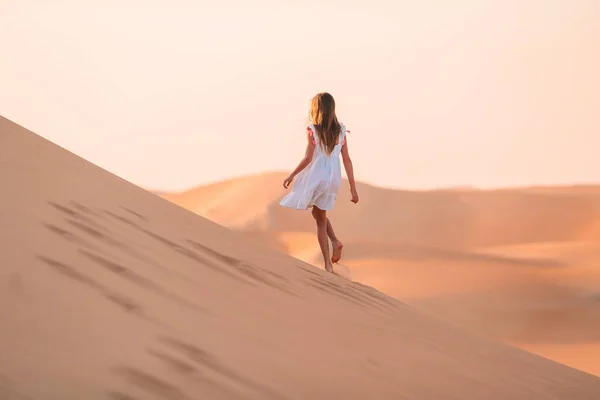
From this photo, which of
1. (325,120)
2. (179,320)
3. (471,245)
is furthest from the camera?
(471,245)

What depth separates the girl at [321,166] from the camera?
5848 millimetres

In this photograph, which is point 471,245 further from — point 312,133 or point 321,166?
point 312,133

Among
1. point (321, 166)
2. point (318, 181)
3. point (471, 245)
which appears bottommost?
point (318, 181)

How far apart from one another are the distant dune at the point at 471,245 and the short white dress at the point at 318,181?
292cm

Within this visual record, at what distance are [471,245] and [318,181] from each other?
14.6 m

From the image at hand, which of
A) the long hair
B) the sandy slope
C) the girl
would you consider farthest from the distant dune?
the sandy slope

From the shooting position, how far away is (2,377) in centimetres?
181

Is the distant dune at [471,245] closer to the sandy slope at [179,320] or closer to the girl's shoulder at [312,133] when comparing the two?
the girl's shoulder at [312,133]

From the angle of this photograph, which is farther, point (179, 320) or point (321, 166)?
point (321, 166)

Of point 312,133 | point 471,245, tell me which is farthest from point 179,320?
point 471,245

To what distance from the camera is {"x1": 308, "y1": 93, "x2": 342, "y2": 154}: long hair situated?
582cm

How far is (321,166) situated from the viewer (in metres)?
5.95

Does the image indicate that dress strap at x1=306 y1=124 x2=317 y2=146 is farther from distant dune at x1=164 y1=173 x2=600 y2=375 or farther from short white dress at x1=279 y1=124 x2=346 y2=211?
distant dune at x1=164 y1=173 x2=600 y2=375

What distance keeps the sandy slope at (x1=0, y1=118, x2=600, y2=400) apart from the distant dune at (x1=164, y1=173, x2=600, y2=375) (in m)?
4.03
